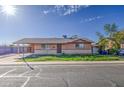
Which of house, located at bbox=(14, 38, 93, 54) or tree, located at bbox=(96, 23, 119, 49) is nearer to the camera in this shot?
tree, located at bbox=(96, 23, 119, 49)

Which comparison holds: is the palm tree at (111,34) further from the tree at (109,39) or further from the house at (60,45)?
the house at (60,45)

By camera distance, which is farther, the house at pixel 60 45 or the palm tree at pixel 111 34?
the house at pixel 60 45

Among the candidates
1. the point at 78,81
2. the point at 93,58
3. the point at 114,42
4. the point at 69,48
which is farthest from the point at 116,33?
the point at 78,81

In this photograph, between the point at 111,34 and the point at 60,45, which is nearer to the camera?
the point at 111,34

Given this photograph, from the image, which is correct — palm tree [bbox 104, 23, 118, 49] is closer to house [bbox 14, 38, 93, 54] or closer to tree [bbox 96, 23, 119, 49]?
tree [bbox 96, 23, 119, 49]

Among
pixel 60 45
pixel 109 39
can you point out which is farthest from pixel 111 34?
pixel 60 45

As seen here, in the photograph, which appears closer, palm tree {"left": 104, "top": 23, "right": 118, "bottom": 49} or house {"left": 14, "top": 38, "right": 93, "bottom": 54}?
palm tree {"left": 104, "top": 23, "right": 118, "bottom": 49}

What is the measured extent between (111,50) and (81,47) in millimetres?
4510

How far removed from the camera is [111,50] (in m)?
22.7

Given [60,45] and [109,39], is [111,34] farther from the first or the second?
[60,45]

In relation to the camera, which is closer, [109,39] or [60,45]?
[109,39]

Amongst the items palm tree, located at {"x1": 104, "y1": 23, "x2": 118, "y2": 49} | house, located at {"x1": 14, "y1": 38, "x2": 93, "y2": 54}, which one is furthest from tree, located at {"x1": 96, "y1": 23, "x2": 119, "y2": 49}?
house, located at {"x1": 14, "y1": 38, "x2": 93, "y2": 54}

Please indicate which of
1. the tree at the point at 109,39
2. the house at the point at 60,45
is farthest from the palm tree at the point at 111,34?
the house at the point at 60,45
